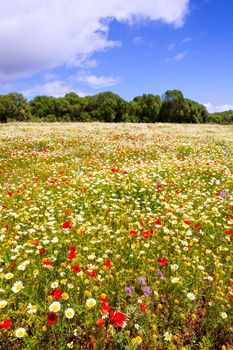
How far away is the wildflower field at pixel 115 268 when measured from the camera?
3314 millimetres

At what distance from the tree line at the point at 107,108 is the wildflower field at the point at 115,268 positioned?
6788 centimetres

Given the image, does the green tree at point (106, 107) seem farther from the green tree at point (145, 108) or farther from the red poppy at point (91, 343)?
the red poppy at point (91, 343)

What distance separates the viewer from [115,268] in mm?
4512

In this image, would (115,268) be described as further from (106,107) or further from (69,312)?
(106,107)

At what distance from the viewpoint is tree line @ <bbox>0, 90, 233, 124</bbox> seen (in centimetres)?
8250

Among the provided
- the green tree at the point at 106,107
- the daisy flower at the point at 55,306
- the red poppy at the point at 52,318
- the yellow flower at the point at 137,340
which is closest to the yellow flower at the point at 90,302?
the daisy flower at the point at 55,306

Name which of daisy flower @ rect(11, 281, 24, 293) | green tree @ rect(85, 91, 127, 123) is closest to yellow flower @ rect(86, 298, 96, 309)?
daisy flower @ rect(11, 281, 24, 293)

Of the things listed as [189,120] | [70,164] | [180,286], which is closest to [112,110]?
[189,120]

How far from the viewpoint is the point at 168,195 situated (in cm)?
807

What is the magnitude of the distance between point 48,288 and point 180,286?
1.88m

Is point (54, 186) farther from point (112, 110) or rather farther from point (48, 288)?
point (112, 110)

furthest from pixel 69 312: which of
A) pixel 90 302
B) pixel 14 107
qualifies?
pixel 14 107

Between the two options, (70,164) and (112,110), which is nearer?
(70,164)

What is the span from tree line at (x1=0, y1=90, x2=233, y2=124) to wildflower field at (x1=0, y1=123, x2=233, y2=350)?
67880mm
